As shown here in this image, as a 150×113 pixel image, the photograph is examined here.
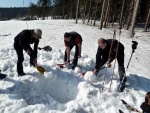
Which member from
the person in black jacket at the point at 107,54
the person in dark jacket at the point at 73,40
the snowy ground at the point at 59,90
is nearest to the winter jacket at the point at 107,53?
the person in black jacket at the point at 107,54

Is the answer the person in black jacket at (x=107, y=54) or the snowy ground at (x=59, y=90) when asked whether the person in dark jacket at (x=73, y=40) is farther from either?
the person in black jacket at (x=107, y=54)

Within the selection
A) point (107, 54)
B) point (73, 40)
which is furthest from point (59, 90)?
point (107, 54)

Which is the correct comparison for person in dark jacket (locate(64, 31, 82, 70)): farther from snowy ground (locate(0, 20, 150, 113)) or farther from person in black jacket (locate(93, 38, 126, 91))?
person in black jacket (locate(93, 38, 126, 91))

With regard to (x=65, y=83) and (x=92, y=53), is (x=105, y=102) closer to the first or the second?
(x=65, y=83)

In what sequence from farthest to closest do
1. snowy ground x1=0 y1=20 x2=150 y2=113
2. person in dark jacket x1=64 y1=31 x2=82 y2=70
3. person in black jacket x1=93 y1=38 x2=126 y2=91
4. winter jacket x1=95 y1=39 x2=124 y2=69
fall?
person in dark jacket x1=64 y1=31 x2=82 y2=70 → winter jacket x1=95 y1=39 x2=124 y2=69 → person in black jacket x1=93 y1=38 x2=126 y2=91 → snowy ground x1=0 y1=20 x2=150 y2=113

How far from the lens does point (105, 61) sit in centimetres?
739

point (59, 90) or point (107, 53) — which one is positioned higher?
point (107, 53)

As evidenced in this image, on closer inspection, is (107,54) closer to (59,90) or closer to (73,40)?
(73,40)

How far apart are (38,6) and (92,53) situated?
5064 cm

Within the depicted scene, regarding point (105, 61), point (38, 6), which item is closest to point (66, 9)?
point (38, 6)

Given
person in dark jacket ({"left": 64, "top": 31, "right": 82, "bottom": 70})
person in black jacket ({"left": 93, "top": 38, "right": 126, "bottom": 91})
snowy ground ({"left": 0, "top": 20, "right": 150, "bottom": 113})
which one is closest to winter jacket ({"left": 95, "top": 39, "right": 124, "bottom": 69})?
person in black jacket ({"left": 93, "top": 38, "right": 126, "bottom": 91})

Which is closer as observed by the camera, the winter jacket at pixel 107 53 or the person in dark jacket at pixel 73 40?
the winter jacket at pixel 107 53

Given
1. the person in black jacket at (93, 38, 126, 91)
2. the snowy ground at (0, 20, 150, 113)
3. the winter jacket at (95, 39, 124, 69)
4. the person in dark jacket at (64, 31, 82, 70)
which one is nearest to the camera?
the snowy ground at (0, 20, 150, 113)

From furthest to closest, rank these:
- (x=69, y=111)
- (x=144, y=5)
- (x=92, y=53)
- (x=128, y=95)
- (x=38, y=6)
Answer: (x=38, y=6) < (x=144, y=5) < (x=92, y=53) < (x=128, y=95) < (x=69, y=111)
